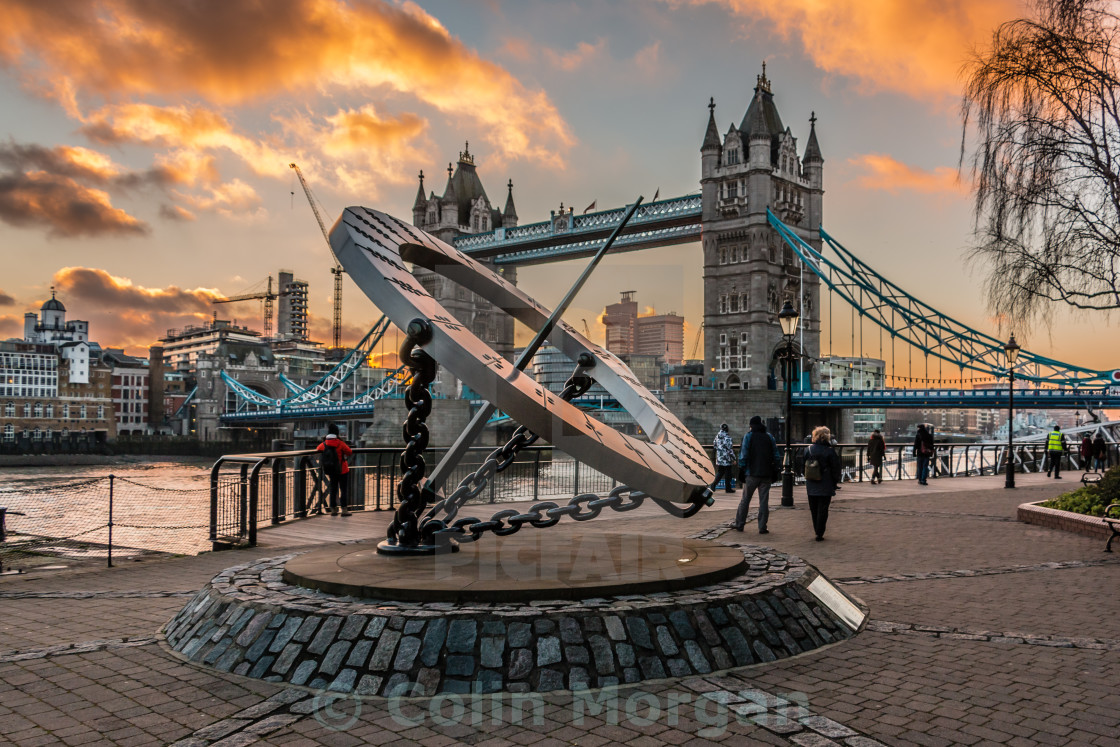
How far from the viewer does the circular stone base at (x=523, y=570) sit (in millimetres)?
5000

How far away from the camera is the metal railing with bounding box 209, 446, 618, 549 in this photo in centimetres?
949

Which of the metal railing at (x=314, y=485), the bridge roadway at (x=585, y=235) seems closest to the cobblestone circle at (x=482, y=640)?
the metal railing at (x=314, y=485)

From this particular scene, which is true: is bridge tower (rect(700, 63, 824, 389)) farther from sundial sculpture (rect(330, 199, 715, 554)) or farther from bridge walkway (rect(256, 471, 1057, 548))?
sundial sculpture (rect(330, 199, 715, 554))

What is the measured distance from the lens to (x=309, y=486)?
45.3 feet

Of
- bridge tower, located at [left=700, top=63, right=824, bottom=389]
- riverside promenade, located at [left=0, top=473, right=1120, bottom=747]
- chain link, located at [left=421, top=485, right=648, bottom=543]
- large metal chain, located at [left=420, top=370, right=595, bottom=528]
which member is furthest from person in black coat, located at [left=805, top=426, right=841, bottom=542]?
bridge tower, located at [left=700, top=63, right=824, bottom=389]

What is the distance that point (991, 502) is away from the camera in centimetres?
1497

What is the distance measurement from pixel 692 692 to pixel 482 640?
1.12 m

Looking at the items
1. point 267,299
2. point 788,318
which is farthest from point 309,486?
point 267,299

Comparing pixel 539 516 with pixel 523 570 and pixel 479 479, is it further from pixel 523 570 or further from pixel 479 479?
pixel 479 479

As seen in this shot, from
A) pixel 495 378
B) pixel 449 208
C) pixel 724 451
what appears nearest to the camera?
pixel 495 378

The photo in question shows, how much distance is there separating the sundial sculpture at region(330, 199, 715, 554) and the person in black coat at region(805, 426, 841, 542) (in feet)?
Result: 9.58

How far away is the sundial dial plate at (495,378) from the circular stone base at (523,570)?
1.83 feet

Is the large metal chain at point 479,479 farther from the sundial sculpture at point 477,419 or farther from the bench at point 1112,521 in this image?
the bench at point 1112,521

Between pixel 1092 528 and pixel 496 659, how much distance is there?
9225mm
